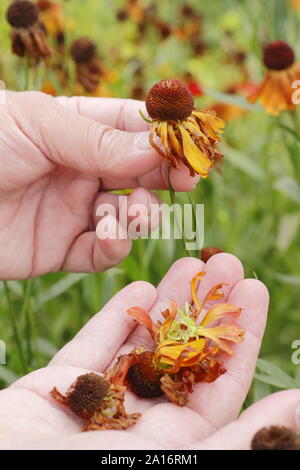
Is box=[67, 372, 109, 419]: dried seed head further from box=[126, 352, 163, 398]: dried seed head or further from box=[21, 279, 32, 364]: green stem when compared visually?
box=[21, 279, 32, 364]: green stem

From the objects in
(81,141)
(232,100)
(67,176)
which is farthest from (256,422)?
(232,100)

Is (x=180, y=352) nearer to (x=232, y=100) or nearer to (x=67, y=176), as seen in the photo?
(x=67, y=176)

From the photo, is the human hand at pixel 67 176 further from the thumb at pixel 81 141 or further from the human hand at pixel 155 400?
the human hand at pixel 155 400

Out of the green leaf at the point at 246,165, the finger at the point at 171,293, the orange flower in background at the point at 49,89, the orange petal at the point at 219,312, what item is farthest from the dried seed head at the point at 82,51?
the orange petal at the point at 219,312

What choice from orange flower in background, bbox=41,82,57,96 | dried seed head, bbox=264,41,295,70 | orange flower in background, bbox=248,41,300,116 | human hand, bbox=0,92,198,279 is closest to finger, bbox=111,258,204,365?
human hand, bbox=0,92,198,279
